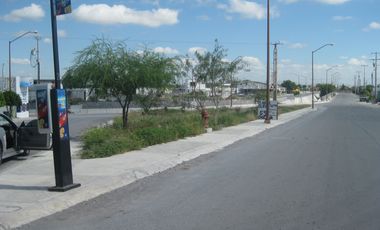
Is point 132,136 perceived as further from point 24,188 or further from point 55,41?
point 55,41

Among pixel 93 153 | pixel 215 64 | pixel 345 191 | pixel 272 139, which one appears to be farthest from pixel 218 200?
pixel 215 64

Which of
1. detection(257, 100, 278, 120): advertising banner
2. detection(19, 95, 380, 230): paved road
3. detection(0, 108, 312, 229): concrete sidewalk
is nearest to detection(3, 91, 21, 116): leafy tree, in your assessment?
detection(257, 100, 278, 120): advertising banner

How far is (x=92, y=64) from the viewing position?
19344 millimetres

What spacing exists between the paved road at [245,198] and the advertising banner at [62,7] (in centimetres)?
325

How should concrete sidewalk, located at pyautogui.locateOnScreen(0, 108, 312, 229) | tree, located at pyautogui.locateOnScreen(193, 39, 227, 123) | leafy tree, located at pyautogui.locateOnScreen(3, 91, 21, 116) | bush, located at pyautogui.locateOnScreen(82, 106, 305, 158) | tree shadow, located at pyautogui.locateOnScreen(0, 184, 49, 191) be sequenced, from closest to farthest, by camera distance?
concrete sidewalk, located at pyautogui.locateOnScreen(0, 108, 312, 229)
tree shadow, located at pyautogui.locateOnScreen(0, 184, 49, 191)
bush, located at pyautogui.locateOnScreen(82, 106, 305, 158)
tree, located at pyautogui.locateOnScreen(193, 39, 227, 123)
leafy tree, located at pyautogui.locateOnScreen(3, 91, 21, 116)

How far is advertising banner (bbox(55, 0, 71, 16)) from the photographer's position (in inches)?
351

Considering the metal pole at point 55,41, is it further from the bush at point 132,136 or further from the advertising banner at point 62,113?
the bush at point 132,136

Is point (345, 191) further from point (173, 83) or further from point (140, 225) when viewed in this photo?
point (173, 83)

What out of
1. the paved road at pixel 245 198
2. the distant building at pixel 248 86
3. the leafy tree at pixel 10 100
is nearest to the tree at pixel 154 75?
the paved road at pixel 245 198

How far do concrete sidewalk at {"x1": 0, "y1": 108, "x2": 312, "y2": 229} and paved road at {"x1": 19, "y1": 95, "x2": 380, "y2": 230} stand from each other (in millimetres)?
286

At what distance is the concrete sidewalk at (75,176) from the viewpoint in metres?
7.97

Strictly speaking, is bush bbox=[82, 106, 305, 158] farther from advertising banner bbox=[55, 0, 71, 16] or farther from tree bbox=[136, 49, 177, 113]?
advertising banner bbox=[55, 0, 71, 16]

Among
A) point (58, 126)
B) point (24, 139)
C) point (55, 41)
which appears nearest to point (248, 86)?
point (24, 139)

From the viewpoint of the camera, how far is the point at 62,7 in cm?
900
